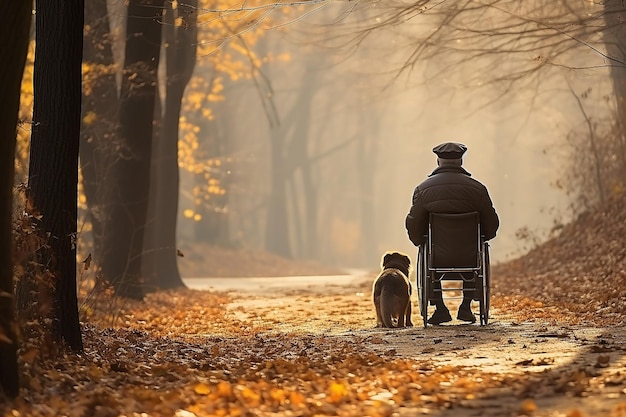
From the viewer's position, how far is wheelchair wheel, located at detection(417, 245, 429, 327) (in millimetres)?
10555

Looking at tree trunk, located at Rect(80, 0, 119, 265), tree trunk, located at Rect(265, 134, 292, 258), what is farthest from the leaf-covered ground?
tree trunk, located at Rect(265, 134, 292, 258)

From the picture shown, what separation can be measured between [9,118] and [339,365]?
3.19 metres

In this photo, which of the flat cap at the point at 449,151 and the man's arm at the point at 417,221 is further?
the flat cap at the point at 449,151

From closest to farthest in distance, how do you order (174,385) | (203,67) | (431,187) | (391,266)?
1. (174,385)
2. (431,187)
3. (391,266)
4. (203,67)

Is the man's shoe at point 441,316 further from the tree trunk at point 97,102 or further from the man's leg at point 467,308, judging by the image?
the tree trunk at point 97,102

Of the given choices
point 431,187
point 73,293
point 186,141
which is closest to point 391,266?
point 431,187

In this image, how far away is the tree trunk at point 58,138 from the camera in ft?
26.5

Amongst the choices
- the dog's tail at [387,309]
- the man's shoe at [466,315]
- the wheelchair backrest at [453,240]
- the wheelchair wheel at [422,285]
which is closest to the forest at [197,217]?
the man's shoe at [466,315]

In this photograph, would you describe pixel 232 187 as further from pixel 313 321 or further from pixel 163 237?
pixel 313 321

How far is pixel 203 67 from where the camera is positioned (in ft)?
127

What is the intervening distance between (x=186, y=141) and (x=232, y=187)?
1564cm

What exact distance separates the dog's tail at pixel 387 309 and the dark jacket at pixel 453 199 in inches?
29.6

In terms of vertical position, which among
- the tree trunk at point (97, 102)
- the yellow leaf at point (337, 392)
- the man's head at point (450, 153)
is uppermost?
the tree trunk at point (97, 102)

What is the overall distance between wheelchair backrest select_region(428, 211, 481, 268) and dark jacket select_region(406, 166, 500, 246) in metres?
0.09
